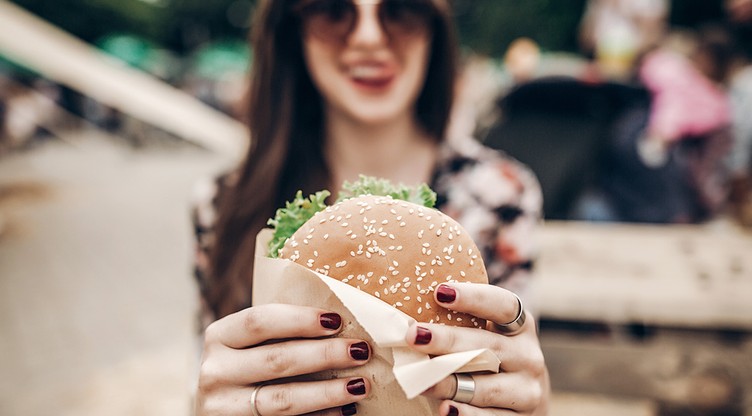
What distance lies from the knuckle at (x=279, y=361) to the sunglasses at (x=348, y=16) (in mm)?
1266

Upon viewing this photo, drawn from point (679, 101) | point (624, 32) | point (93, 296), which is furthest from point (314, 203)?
point (93, 296)

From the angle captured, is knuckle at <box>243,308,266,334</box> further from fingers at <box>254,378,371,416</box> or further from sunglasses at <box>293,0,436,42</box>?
sunglasses at <box>293,0,436,42</box>

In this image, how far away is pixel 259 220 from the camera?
2.05 metres

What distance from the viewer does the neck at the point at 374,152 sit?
7.57ft

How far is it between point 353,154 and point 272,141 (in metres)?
0.35

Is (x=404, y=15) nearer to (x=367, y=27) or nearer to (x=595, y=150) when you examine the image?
(x=367, y=27)

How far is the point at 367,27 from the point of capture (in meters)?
1.96

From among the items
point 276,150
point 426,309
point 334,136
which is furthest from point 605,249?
point 426,309

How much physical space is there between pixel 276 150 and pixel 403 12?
70 centimetres

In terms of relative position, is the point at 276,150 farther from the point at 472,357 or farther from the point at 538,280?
the point at 538,280

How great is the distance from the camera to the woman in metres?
1.17

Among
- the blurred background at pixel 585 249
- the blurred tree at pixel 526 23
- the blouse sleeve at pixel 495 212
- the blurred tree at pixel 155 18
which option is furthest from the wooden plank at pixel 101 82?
the blurred tree at pixel 526 23

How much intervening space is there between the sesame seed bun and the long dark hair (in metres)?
0.87

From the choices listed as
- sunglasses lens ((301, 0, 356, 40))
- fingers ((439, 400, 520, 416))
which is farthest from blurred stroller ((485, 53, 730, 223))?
fingers ((439, 400, 520, 416))
